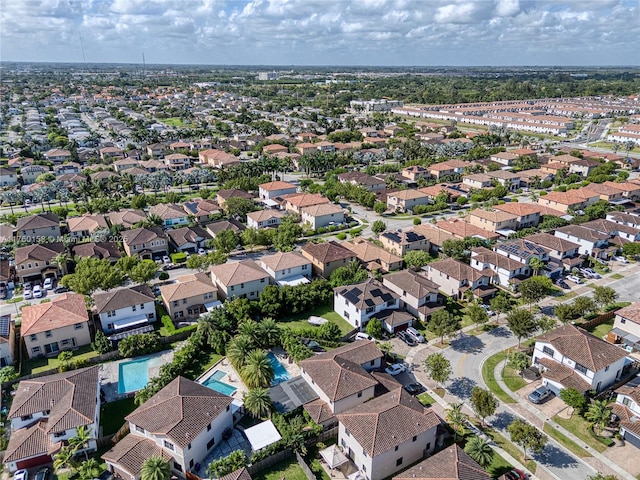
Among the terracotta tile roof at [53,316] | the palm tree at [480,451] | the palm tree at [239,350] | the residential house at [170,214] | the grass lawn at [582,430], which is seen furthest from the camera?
the residential house at [170,214]

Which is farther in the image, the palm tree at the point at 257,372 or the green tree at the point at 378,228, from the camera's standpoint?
the green tree at the point at 378,228

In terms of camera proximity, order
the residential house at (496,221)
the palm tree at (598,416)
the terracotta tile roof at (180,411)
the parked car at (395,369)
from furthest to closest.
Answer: the residential house at (496,221) → the parked car at (395,369) → the palm tree at (598,416) → the terracotta tile roof at (180,411)

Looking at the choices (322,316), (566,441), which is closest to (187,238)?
(322,316)

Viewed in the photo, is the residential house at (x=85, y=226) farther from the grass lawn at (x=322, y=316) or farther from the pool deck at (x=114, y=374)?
the grass lawn at (x=322, y=316)

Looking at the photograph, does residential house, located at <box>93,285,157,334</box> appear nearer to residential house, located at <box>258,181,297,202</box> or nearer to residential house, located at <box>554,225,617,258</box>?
residential house, located at <box>258,181,297,202</box>

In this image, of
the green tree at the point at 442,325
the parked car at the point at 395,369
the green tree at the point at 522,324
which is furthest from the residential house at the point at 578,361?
the parked car at the point at 395,369

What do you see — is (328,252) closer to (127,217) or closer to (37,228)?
(127,217)
